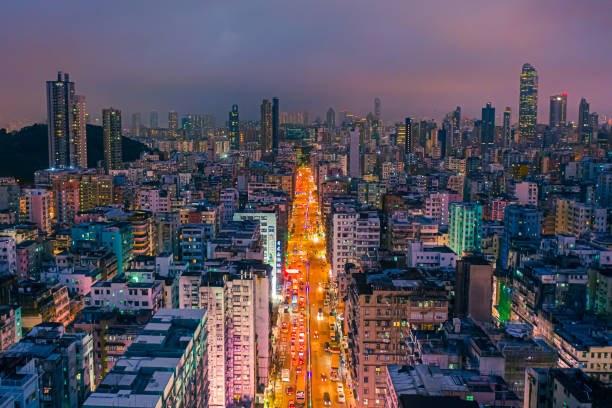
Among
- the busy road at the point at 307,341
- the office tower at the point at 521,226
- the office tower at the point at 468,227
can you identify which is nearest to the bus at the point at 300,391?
the busy road at the point at 307,341

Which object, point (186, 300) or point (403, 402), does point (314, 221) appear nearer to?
point (186, 300)

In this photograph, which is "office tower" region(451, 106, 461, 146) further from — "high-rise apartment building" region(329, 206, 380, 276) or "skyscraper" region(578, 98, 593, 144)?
"high-rise apartment building" region(329, 206, 380, 276)

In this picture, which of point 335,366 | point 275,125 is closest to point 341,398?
point 335,366

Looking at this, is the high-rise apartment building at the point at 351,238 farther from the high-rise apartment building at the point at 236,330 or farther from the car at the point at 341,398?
the car at the point at 341,398

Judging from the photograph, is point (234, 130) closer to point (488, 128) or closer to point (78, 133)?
point (488, 128)

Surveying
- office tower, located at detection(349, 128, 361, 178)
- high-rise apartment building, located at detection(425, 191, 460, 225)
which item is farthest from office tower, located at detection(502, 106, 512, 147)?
high-rise apartment building, located at detection(425, 191, 460, 225)

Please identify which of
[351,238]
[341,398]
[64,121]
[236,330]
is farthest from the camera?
[64,121]
